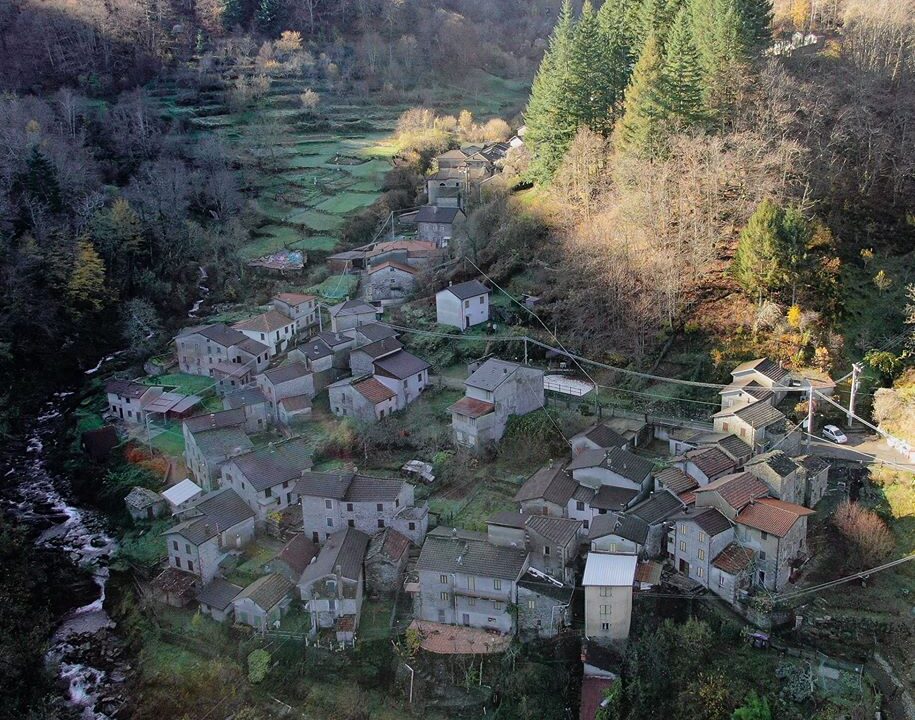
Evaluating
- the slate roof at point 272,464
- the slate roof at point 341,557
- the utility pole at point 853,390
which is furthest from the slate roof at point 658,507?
the slate roof at point 272,464

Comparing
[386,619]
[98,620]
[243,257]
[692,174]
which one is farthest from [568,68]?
[98,620]

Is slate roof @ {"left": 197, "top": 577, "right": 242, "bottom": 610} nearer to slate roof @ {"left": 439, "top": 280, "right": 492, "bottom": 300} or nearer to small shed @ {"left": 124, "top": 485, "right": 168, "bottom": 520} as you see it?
small shed @ {"left": 124, "top": 485, "right": 168, "bottom": 520}

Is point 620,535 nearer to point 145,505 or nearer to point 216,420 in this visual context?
point 216,420

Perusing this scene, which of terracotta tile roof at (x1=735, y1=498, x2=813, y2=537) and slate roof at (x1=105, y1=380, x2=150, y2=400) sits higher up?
terracotta tile roof at (x1=735, y1=498, x2=813, y2=537)

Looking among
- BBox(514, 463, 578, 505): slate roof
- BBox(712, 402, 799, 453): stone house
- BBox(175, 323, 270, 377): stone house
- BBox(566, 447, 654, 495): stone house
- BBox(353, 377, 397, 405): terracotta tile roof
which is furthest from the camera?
BBox(175, 323, 270, 377): stone house

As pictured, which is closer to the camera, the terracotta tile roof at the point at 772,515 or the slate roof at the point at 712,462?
the terracotta tile roof at the point at 772,515

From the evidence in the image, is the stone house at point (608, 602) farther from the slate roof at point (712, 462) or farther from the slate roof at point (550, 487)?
the slate roof at point (712, 462)

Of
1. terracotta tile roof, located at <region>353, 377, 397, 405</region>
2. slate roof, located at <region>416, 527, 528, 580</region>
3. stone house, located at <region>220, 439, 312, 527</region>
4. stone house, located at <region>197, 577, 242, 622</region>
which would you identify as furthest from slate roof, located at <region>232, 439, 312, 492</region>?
slate roof, located at <region>416, 527, 528, 580</region>
